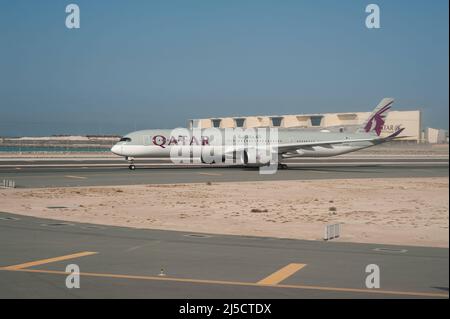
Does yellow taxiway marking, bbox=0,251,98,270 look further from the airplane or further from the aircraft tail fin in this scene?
the aircraft tail fin

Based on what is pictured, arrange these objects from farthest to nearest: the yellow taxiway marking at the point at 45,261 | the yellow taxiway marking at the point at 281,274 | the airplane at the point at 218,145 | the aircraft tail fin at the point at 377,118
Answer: the aircraft tail fin at the point at 377,118 < the airplane at the point at 218,145 < the yellow taxiway marking at the point at 45,261 < the yellow taxiway marking at the point at 281,274

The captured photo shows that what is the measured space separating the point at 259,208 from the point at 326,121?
12980 centimetres

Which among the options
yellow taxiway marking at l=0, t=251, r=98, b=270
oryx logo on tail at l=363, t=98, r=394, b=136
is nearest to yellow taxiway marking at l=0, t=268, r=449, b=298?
yellow taxiway marking at l=0, t=251, r=98, b=270

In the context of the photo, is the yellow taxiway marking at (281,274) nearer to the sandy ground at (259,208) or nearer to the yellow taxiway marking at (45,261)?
the sandy ground at (259,208)

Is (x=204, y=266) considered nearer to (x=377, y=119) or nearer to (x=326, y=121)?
(x=377, y=119)

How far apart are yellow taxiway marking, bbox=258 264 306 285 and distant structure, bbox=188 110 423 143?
110 metres

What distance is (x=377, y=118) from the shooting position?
6394cm

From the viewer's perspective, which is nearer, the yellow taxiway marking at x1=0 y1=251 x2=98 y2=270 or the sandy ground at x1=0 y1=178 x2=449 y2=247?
the yellow taxiway marking at x1=0 y1=251 x2=98 y2=270

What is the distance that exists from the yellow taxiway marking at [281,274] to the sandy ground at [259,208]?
3677 millimetres

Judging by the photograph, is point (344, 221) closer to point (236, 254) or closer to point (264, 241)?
point (264, 241)

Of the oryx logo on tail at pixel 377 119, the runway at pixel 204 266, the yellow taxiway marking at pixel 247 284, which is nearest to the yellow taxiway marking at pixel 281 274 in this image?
the runway at pixel 204 266

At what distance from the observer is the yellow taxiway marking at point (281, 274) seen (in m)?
10.6

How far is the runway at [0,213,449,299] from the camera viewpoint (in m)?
9.80

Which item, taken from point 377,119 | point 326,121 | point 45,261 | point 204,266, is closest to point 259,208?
point 204,266
